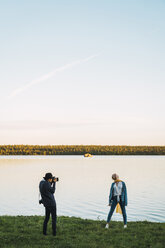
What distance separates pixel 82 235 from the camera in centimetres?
1105

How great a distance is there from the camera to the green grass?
9.91m

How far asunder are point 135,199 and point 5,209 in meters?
10.9

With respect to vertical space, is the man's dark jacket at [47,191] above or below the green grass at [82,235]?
above

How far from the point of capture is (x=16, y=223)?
522 inches

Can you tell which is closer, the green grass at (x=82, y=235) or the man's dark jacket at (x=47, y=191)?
the green grass at (x=82, y=235)

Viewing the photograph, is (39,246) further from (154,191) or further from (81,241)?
(154,191)

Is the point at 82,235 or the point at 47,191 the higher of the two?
the point at 47,191

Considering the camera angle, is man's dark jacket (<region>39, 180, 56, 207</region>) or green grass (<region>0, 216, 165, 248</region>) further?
man's dark jacket (<region>39, 180, 56, 207</region>)

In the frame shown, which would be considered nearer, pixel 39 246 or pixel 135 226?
pixel 39 246

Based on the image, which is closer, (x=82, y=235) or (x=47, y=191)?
(x=47, y=191)

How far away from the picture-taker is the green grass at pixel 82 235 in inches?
390

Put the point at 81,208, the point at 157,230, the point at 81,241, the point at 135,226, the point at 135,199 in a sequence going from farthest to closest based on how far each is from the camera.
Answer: the point at 135,199
the point at 81,208
the point at 135,226
the point at 157,230
the point at 81,241

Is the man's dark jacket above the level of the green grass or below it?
above

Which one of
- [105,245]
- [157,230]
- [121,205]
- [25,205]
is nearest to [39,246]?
[105,245]
